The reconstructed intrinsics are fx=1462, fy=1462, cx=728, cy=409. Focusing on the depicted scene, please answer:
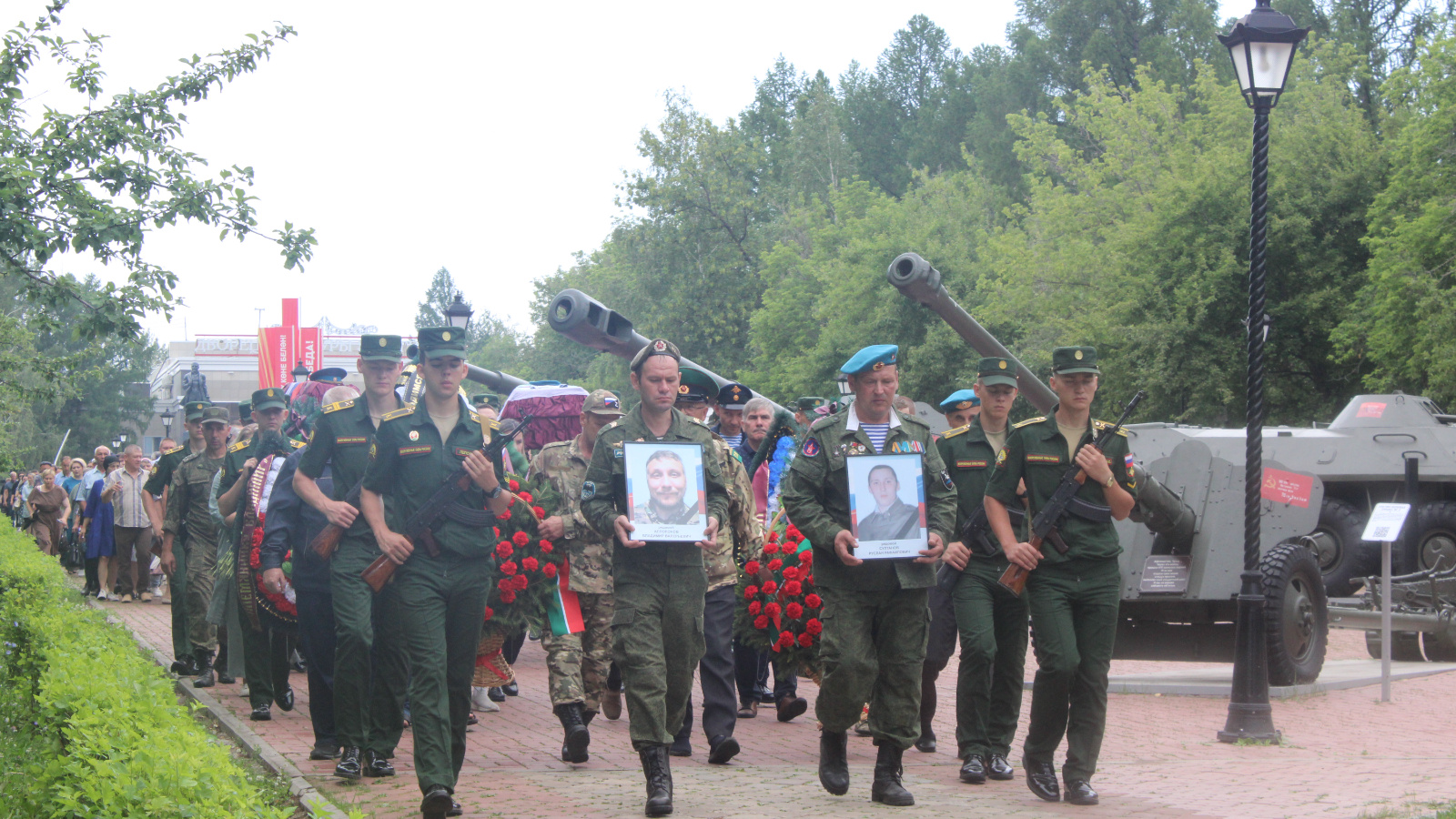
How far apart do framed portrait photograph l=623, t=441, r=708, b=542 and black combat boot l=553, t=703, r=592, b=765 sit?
175 cm

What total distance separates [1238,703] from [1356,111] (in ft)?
91.8

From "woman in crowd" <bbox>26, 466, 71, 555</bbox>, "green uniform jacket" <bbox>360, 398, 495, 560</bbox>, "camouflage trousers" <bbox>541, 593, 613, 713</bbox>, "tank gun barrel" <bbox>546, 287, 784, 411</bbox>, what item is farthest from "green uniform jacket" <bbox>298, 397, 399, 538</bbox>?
"woman in crowd" <bbox>26, 466, 71, 555</bbox>

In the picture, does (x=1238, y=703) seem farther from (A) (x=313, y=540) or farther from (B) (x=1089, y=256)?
(B) (x=1089, y=256)

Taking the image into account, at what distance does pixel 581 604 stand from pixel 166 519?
475cm

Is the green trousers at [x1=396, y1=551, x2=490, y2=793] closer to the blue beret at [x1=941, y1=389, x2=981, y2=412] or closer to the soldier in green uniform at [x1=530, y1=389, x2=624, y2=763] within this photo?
the soldier in green uniform at [x1=530, y1=389, x2=624, y2=763]

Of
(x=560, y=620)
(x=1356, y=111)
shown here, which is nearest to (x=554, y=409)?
(x=560, y=620)

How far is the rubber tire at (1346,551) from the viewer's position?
16625 millimetres

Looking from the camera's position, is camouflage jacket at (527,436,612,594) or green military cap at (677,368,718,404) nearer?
camouflage jacket at (527,436,612,594)

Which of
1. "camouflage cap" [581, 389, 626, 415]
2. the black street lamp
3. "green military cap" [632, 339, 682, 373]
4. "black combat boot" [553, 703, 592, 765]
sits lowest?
"black combat boot" [553, 703, 592, 765]

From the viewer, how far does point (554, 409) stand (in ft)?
41.9

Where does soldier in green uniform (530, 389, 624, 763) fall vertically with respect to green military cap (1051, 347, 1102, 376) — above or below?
below

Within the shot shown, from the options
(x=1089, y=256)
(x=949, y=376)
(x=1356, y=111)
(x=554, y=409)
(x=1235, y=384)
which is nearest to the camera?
(x=554, y=409)

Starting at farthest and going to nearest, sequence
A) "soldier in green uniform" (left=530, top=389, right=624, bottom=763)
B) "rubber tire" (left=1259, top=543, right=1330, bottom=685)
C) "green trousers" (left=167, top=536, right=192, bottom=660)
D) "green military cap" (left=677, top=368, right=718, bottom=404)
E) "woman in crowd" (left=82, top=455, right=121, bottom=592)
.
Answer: "woman in crowd" (left=82, top=455, right=121, bottom=592)
"green trousers" (left=167, top=536, right=192, bottom=660)
"rubber tire" (left=1259, top=543, right=1330, bottom=685)
"green military cap" (left=677, top=368, right=718, bottom=404)
"soldier in green uniform" (left=530, top=389, right=624, bottom=763)

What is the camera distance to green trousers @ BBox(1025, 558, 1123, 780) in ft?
21.9
